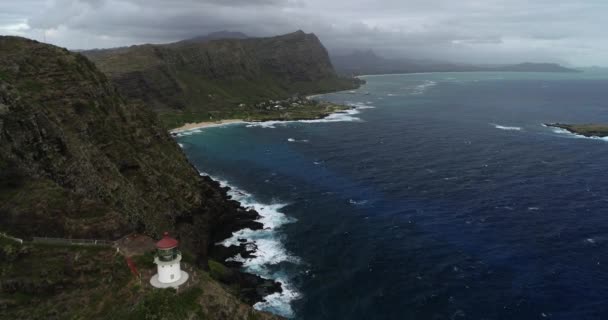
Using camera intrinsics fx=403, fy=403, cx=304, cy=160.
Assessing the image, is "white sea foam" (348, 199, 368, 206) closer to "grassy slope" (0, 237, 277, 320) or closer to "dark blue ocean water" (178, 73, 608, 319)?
"dark blue ocean water" (178, 73, 608, 319)

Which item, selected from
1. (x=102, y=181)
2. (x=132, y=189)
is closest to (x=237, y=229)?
(x=132, y=189)

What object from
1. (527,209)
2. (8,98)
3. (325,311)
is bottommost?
(325,311)

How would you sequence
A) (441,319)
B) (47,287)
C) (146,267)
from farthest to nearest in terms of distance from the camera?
(441,319) → (146,267) → (47,287)

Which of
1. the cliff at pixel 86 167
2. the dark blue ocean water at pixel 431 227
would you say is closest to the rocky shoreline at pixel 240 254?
the cliff at pixel 86 167

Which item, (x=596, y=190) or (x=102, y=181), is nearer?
(x=102, y=181)

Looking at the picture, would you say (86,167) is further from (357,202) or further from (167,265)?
(357,202)

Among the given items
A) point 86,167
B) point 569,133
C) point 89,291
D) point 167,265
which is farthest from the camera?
point 569,133

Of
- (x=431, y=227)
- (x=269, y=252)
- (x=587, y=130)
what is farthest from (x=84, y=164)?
(x=587, y=130)

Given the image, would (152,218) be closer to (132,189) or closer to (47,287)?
(132,189)
